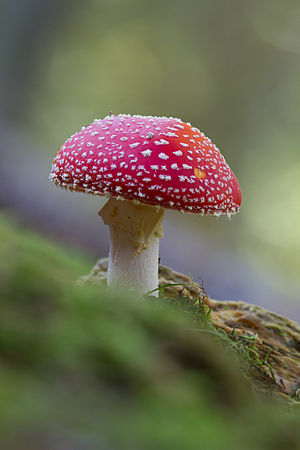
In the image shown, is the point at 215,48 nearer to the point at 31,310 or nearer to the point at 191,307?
the point at 191,307

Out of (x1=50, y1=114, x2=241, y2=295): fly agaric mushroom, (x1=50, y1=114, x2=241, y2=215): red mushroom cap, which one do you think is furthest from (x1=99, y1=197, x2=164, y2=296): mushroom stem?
(x1=50, y1=114, x2=241, y2=215): red mushroom cap

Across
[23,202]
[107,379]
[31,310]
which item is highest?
[23,202]

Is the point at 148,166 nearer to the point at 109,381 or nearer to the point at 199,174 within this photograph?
the point at 199,174

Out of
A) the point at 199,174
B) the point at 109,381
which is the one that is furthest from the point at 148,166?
the point at 109,381

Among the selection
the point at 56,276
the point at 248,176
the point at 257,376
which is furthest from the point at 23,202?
the point at 56,276

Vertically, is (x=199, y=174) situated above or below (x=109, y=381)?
above

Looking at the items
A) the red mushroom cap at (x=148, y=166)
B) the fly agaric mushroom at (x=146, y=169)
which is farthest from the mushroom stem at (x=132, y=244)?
the red mushroom cap at (x=148, y=166)

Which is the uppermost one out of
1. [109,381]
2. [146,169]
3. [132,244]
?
[146,169]
